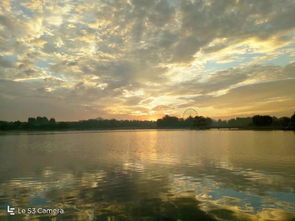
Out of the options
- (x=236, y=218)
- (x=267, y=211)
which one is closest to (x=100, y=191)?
(x=236, y=218)

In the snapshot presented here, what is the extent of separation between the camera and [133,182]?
20766 millimetres

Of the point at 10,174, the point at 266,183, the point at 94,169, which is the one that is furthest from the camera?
the point at 94,169

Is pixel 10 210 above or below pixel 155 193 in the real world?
below

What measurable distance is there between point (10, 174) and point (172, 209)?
2135 cm

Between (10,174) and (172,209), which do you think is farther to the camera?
(10,174)

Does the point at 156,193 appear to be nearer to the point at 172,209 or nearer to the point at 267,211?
the point at 172,209

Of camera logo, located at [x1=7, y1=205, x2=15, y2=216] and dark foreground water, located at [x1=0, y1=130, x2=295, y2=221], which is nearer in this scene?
dark foreground water, located at [x1=0, y1=130, x2=295, y2=221]

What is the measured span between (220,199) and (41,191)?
1444 cm

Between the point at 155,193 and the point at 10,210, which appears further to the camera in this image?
the point at 155,193

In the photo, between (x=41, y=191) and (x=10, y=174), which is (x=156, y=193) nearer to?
(x=41, y=191)

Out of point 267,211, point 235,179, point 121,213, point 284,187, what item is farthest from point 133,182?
point 284,187

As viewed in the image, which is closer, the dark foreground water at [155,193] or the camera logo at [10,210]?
the dark foreground water at [155,193]

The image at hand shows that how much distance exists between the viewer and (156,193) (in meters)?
17.1

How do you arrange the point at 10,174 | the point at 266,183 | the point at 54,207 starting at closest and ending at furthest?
1. the point at 54,207
2. the point at 266,183
3. the point at 10,174
